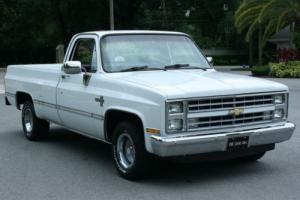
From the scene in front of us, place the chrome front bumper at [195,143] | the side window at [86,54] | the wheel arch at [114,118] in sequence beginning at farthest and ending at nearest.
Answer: the side window at [86,54]
the wheel arch at [114,118]
the chrome front bumper at [195,143]

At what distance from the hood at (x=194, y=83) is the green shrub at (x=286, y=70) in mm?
23670

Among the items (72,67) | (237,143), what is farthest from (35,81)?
(237,143)

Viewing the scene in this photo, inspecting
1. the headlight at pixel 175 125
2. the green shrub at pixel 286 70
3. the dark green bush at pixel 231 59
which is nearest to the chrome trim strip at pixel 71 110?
the headlight at pixel 175 125

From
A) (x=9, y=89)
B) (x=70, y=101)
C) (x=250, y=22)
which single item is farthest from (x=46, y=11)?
(x=70, y=101)

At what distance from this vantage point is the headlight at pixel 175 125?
6.36 meters

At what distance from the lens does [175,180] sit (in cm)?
701

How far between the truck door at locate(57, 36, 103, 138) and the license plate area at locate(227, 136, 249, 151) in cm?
179

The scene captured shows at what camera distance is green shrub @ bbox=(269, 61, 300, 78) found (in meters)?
30.3

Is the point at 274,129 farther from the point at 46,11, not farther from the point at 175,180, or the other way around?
the point at 46,11

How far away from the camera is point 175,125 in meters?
6.40

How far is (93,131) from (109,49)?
116 cm

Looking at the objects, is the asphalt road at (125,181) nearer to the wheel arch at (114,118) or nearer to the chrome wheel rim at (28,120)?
the wheel arch at (114,118)

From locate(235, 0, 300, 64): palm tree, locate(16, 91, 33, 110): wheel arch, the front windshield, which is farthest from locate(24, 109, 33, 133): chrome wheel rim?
locate(235, 0, 300, 64): palm tree

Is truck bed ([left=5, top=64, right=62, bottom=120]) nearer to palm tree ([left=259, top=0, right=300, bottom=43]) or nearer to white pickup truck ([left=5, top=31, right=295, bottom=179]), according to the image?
white pickup truck ([left=5, top=31, right=295, bottom=179])
